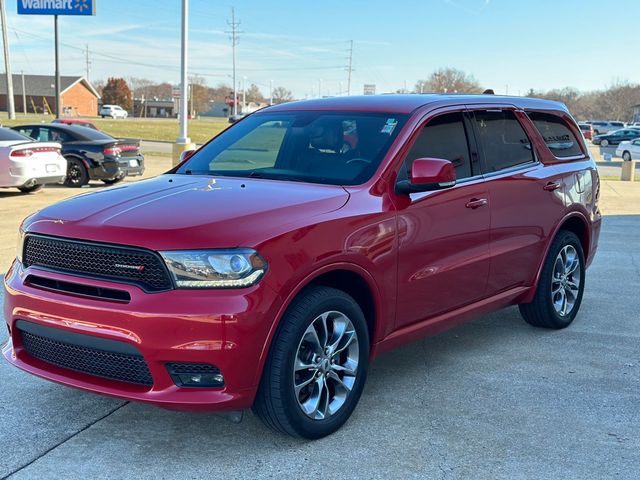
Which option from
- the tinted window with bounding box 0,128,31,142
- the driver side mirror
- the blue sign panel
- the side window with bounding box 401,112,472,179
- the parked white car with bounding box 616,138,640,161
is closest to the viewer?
the driver side mirror

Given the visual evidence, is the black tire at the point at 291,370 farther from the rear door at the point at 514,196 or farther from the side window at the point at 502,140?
the side window at the point at 502,140

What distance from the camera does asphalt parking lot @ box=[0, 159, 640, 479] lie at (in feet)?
11.6

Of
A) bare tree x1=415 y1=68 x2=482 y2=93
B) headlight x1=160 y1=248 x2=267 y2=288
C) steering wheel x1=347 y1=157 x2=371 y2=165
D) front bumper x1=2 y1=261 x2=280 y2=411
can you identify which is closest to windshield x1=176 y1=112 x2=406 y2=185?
steering wheel x1=347 y1=157 x2=371 y2=165

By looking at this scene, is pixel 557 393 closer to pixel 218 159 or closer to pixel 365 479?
pixel 365 479

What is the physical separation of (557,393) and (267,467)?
2.07m

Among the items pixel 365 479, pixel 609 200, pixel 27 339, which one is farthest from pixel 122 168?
pixel 365 479

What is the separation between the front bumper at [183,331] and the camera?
3.31 m

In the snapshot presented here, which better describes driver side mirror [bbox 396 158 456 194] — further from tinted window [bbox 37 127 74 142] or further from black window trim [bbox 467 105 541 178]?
tinted window [bbox 37 127 74 142]

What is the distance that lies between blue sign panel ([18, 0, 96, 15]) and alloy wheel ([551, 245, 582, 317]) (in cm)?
2759

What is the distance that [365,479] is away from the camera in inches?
135

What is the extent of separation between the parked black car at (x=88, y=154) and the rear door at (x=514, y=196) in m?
12.1

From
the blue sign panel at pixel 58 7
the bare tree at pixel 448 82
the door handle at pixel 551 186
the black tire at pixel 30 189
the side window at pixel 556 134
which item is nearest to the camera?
the door handle at pixel 551 186

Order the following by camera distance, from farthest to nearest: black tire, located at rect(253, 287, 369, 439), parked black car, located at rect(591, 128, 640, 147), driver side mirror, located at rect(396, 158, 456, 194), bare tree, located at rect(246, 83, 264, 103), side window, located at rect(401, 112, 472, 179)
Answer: bare tree, located at rect(246, 83, 264, 103) < parked black car, located at rect(591, 128, 640, 147) < side window, located at rect(401, 112, 472, 179) < driver side mirror, located at rect(396, 158, 456, 194) < black tire, located at rect(253, 287, 369, 439)

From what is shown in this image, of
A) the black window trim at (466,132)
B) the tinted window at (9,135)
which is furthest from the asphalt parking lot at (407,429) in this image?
the tinted window at (9,135)
